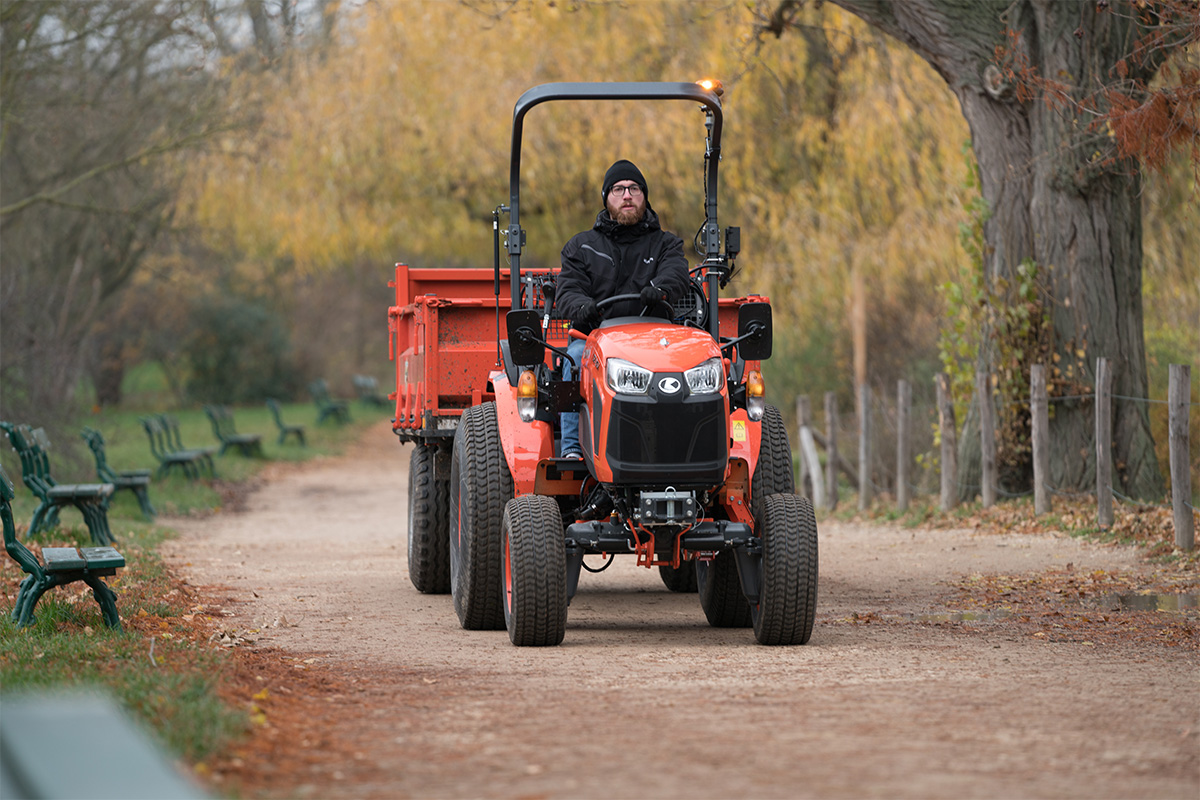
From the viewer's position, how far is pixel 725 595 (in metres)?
9.12

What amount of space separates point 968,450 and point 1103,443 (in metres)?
2.44

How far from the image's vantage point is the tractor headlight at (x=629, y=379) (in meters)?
7.66

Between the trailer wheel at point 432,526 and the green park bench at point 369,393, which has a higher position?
the trailer wheel at point 432,526

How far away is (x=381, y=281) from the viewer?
49.7 metres

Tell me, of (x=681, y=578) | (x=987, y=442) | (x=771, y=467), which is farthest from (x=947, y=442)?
(x=771, y=467)

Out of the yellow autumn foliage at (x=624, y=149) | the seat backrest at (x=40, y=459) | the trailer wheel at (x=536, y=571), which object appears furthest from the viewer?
the yellow autumn foliage at (x=624, y=149)

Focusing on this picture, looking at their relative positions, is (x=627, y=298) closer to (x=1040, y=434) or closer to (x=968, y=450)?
(x=1040, y=434)

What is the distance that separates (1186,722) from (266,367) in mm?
38751

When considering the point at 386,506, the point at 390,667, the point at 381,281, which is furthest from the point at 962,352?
the point at 381,281

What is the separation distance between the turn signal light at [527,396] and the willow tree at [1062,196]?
7144mm

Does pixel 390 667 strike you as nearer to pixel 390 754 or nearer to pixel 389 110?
pixel 390 754

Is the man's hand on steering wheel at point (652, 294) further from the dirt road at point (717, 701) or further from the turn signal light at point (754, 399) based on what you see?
the dirt road at point (717, 701)

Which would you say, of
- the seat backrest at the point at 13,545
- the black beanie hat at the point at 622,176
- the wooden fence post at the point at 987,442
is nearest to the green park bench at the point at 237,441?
the wooden fence post at the point at 987,442

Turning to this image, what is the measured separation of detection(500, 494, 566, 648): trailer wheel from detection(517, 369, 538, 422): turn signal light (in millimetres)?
510
